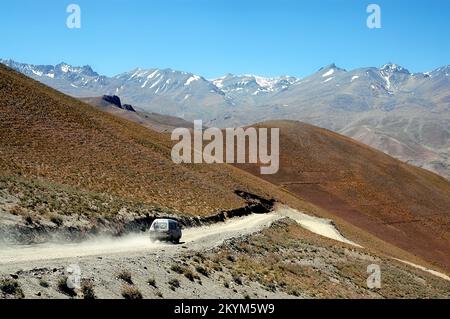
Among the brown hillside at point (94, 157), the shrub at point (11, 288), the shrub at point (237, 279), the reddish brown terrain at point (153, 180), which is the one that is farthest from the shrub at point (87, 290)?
the brown hillside at point (94, 157)

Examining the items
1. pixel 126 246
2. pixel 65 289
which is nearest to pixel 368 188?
pixel 126 246

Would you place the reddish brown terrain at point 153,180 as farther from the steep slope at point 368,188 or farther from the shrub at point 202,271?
the shrub at point 202,271

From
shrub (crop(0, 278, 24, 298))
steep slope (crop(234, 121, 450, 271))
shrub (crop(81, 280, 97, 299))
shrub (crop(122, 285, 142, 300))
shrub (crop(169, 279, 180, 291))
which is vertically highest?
shrub (crop(0, 278, 24, 298))

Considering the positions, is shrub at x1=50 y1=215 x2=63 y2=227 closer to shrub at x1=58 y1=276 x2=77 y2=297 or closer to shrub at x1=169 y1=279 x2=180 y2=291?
shrub at x1=169 y1=279 x2=180 y2=291

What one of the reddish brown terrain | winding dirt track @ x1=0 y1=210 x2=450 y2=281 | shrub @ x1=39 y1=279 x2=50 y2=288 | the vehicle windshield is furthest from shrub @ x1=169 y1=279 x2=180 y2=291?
the vehicle windshield

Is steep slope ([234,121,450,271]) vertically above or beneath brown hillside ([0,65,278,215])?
beneath

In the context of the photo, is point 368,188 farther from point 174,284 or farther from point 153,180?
point 174,284
